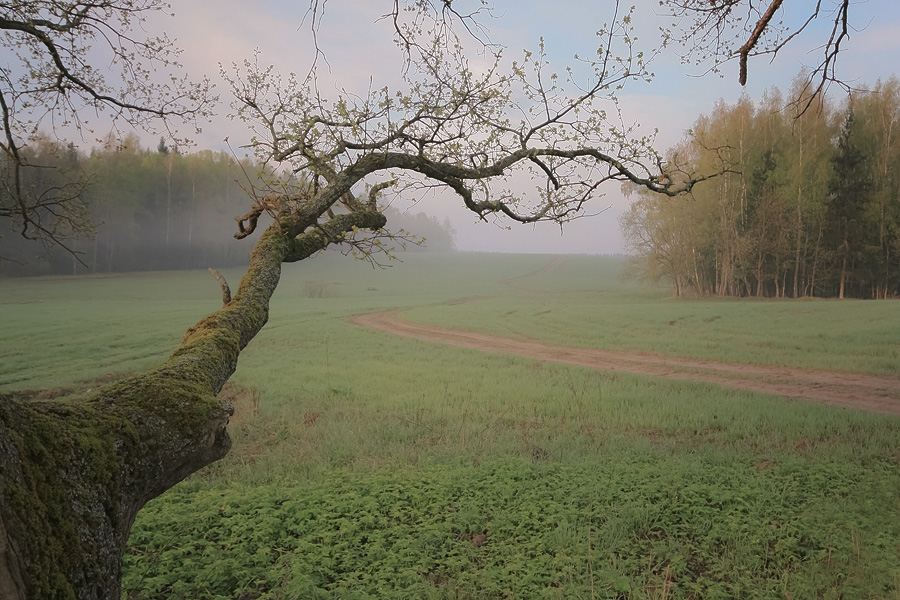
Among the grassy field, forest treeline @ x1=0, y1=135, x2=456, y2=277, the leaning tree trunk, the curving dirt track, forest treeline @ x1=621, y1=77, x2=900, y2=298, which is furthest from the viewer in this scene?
forest treeline @ x1=0, y1=135, x2=456, y2=277

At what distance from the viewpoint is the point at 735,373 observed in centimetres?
1382

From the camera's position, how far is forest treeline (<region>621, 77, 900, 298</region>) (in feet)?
79.4

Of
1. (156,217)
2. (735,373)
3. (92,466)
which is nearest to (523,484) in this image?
(92,466)

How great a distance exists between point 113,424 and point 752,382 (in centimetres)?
1382

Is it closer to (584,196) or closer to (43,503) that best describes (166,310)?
(584,196)

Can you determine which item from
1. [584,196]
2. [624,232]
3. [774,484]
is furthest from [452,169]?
[624,232]

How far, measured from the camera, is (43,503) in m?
2.23

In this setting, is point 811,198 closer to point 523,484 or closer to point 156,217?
point 523,484

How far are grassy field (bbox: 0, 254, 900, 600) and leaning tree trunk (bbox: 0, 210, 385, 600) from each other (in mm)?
1834

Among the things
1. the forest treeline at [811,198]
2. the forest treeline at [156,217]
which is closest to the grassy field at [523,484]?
the forest treeline at [811,198]

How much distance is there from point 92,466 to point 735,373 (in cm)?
1486

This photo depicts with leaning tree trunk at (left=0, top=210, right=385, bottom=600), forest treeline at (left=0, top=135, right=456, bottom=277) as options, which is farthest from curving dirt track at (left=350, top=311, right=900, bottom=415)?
forest treeline at (left=0, top=135, right=456, bottom=277)

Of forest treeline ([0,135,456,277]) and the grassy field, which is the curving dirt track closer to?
the grassy field

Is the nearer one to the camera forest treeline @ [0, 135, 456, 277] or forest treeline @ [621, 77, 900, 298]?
forest treeline @ [621, 77, 900, 298]
